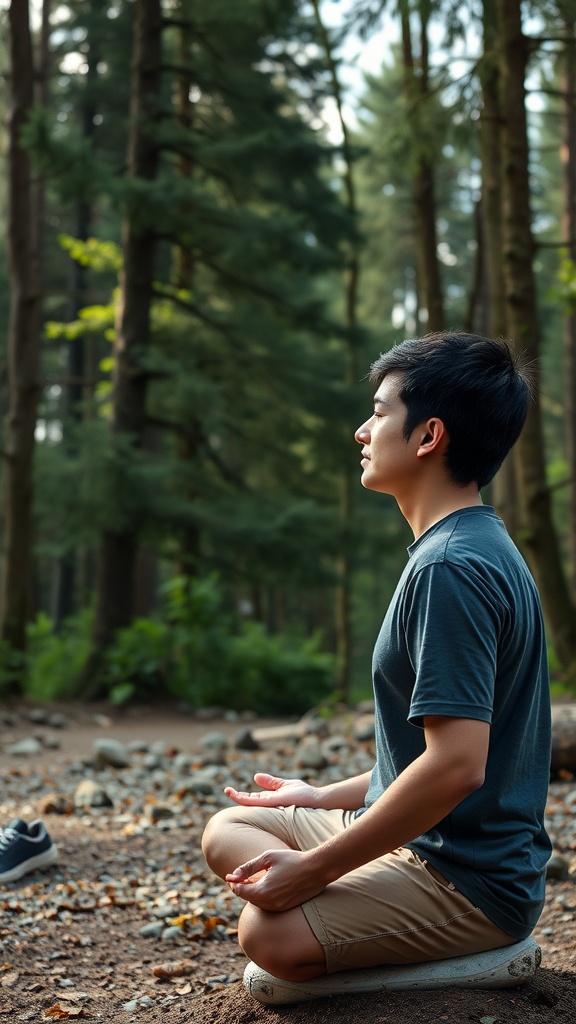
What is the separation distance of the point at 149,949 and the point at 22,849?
0.82m

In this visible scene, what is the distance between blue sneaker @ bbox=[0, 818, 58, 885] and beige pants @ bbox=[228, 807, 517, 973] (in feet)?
7.10

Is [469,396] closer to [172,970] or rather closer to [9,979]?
[172,970]

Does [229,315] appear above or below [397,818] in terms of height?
above

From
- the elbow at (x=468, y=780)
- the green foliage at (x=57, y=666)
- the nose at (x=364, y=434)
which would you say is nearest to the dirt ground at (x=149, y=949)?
the elbow at (x=468, y=780)

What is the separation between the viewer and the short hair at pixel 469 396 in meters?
2.42

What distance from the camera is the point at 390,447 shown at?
2506mm

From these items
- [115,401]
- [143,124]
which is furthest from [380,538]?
[143,124]

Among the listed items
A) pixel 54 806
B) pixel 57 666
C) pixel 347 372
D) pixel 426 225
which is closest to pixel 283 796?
pixel 54 806

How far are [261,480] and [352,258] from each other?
27.2 feet

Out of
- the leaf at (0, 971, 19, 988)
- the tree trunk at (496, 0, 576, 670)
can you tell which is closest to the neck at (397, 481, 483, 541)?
the leaf at (0, 971, 19, 988)

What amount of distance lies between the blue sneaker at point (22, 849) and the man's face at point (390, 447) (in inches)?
101

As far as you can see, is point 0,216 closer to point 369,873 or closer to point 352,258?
point 352,258

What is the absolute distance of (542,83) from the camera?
33.0 feet

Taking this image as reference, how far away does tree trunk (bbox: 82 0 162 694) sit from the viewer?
12.5 meters
